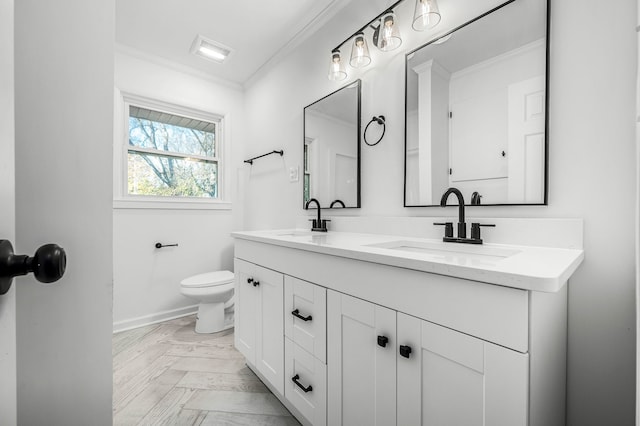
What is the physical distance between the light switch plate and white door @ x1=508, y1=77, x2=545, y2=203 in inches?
57.9

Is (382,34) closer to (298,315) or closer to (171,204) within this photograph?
(298,315)

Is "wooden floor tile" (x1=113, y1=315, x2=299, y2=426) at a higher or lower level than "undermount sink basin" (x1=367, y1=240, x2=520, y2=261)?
lower

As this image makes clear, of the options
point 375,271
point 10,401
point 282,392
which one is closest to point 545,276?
point 375,271

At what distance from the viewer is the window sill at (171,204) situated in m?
2.39

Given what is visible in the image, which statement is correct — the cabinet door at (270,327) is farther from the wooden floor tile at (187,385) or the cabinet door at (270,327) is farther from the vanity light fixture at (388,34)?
the vanity light fixture at (388,34)

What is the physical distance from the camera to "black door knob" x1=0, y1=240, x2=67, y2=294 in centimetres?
33

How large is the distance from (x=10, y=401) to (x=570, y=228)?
4.71ft

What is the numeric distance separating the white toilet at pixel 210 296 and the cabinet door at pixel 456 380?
1737 mm

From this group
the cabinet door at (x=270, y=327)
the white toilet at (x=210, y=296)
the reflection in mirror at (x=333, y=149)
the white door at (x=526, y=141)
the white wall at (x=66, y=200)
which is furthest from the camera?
the white toilet at (x=210, y=296)

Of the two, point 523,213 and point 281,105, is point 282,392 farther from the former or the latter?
point 281,105

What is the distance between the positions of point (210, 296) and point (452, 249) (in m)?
1.82

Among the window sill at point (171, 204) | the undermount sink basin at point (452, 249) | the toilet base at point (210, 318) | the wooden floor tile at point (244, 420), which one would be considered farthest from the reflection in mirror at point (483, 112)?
the window sill at point (171, 204)

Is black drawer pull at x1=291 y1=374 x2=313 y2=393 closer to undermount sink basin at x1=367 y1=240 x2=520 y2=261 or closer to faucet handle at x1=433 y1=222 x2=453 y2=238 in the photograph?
undermount sink basin at x1=367 y1=240 x2=520 y2=261

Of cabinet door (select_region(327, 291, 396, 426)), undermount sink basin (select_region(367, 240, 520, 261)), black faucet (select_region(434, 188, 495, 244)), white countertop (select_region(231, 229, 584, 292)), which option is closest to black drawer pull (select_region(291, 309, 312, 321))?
cabinet door (select_region(327, 291, 396, 426))
